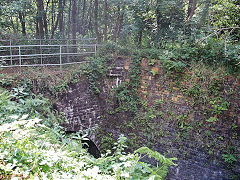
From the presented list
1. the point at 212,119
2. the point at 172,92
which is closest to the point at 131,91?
the point at 172,92

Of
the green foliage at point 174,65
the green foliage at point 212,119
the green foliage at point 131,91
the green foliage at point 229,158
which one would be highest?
the green foliage at point 174,65

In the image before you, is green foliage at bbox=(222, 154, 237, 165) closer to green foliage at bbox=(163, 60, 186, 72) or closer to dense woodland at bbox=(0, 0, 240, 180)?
dense woodland at bbox=(0, 0, 240, 180)

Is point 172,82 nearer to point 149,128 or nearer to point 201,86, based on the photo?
point 201,86

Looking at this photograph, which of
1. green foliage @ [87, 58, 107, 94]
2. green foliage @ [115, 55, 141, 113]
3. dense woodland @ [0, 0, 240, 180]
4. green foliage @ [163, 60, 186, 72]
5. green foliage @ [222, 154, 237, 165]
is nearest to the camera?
green foliage @ [222, 154, 237, 165]

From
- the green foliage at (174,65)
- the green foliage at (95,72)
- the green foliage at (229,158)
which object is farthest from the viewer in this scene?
the green foliage at (95,72)

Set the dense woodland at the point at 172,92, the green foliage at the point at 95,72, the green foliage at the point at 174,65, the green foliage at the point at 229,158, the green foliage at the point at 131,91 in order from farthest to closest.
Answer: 1. the green foliage at the point at 95,72
2. the green foliage at the point at 131,91
3. the green foliage at the point at 174,65
4. the dense woodland at the point at 172,92
5. the green foliage at the point at 229,158

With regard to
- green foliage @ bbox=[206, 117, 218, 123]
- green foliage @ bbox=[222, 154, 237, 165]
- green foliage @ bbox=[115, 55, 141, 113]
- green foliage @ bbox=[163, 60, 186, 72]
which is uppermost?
green foliage @ bbox=[163, 60, 186, 72]

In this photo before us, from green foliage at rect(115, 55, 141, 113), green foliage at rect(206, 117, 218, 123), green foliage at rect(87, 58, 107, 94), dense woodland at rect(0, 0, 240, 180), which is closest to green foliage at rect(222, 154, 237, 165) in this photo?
dense woodland at rect(0, 0, 240, 180)

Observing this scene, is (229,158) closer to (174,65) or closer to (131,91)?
(174,65)

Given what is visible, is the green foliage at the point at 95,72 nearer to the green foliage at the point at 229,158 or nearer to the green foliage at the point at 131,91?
the green foliage at the point at 131,91

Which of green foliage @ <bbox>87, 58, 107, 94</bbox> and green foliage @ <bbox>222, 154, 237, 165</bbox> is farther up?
green foliage @ <bbox>87, 58, 107, 94</bbox>

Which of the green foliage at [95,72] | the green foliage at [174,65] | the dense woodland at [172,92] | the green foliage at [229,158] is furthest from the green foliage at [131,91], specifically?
the green foliage at [229,158]

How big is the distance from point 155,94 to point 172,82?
0.76 meters

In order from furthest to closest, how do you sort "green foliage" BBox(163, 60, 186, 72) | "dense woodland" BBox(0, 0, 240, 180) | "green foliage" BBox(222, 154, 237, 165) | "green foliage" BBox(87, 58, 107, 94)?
"green foliage" BBox(87, 58, 107, 94) → "green foliage" BBox(163, 60, 186, 72) → "dense woodland" BBox(0, 0, 240, 180) → "green foliage" BBox(222, 154, 237, 165)
